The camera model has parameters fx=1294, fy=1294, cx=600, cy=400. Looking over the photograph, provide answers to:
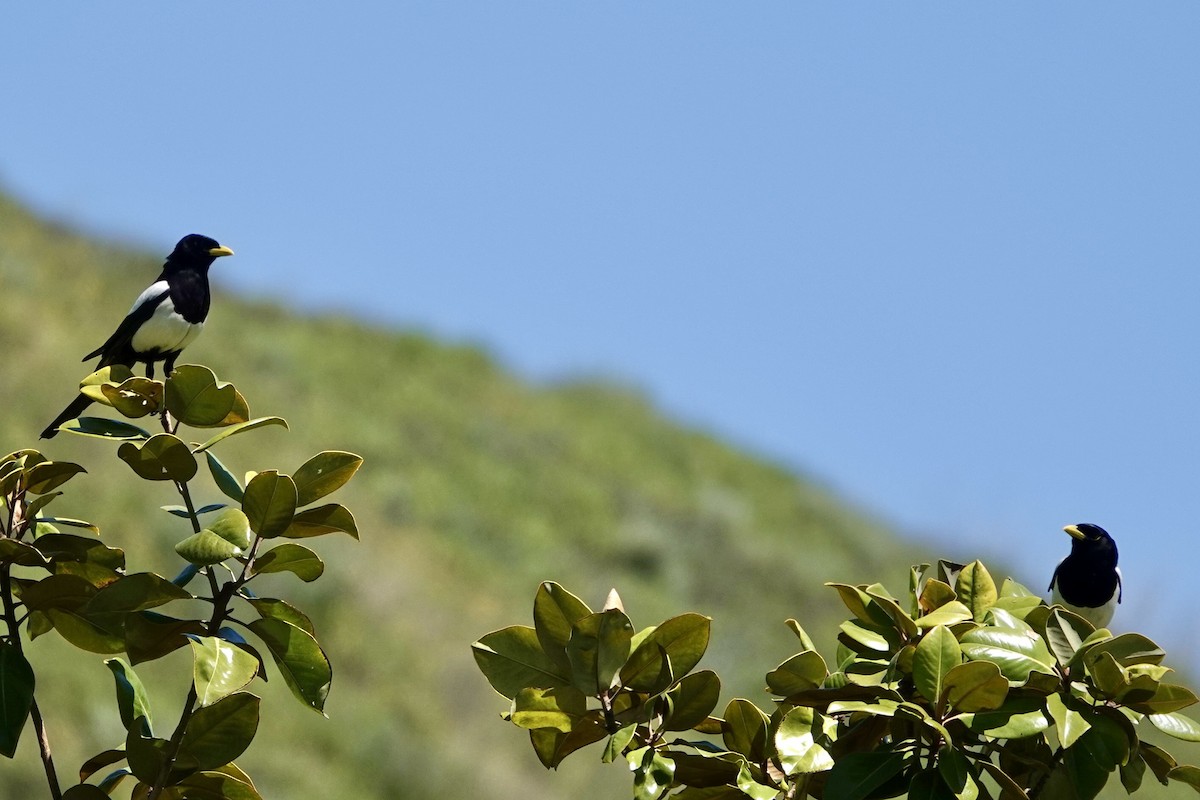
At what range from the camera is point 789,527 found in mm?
26188

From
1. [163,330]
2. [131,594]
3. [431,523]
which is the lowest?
[431,523]

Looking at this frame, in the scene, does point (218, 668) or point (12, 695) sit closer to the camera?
point (218, 668)

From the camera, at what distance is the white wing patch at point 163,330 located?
10.8ft

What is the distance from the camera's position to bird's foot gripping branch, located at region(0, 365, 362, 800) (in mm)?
1898

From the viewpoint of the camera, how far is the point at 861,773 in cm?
179

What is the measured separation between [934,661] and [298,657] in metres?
0.93

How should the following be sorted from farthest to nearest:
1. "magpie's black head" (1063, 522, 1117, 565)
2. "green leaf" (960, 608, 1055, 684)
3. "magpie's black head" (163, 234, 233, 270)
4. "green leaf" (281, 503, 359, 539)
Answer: "magpie's black head" (1063, 522, 1117, 565) → "magpie's black head" (163, 234, 233, 270) → "green leaf" (281, 503, 359, 539) → "green leaf" (960, 608, 1055, 684)

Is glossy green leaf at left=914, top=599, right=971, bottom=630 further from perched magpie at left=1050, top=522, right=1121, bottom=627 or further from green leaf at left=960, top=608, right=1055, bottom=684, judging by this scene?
perched magpie at left=1050, top=522, right=1121, bottom=627

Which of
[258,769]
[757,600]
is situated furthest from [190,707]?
[757,600]

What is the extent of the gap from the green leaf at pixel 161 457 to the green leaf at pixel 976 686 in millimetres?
1120

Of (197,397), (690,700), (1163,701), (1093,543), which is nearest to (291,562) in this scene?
(197,397)

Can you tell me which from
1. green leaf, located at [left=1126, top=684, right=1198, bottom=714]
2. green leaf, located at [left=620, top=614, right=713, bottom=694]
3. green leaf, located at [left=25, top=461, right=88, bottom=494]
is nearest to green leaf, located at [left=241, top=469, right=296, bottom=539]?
green leaf, located at [left=25, top=461, right=88, bottom=494]

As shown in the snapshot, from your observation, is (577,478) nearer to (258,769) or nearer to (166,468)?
(258,769)

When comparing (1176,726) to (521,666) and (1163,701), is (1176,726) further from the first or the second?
(521,666)
